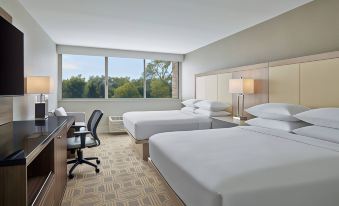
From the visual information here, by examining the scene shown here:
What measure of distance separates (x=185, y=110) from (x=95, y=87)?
9.23 feet

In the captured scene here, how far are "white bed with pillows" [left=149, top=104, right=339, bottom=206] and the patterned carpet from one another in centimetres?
35

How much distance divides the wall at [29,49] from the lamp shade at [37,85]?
0.16 meters

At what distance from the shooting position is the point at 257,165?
1.45 meters

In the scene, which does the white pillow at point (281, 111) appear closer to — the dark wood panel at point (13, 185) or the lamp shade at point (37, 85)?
the dark wood panel at point (13, 185)

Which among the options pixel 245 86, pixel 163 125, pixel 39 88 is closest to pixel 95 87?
pixel 39 88

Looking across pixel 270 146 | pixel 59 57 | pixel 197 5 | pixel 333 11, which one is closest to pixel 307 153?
pixel 270 146

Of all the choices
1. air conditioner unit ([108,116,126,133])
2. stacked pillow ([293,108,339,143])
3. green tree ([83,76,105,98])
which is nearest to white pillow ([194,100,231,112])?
stacked pillow ([293,108,339,143])

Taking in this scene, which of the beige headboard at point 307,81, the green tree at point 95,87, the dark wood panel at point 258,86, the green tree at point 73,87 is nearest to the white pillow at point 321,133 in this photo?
the beige headboard at point 307,81

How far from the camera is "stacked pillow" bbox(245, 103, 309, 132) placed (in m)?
2.62

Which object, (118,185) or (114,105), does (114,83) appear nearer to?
(114,105)

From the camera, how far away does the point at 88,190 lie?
2633 millimetres

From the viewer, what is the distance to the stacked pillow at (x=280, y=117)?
2.62 meters

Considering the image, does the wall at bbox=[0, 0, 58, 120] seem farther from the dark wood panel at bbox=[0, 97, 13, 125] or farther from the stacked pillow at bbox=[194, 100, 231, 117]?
→ the stacked pillow at bbox=[194, 100, 231, 117]

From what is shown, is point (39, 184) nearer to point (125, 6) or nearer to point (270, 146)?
point (270, 146)
